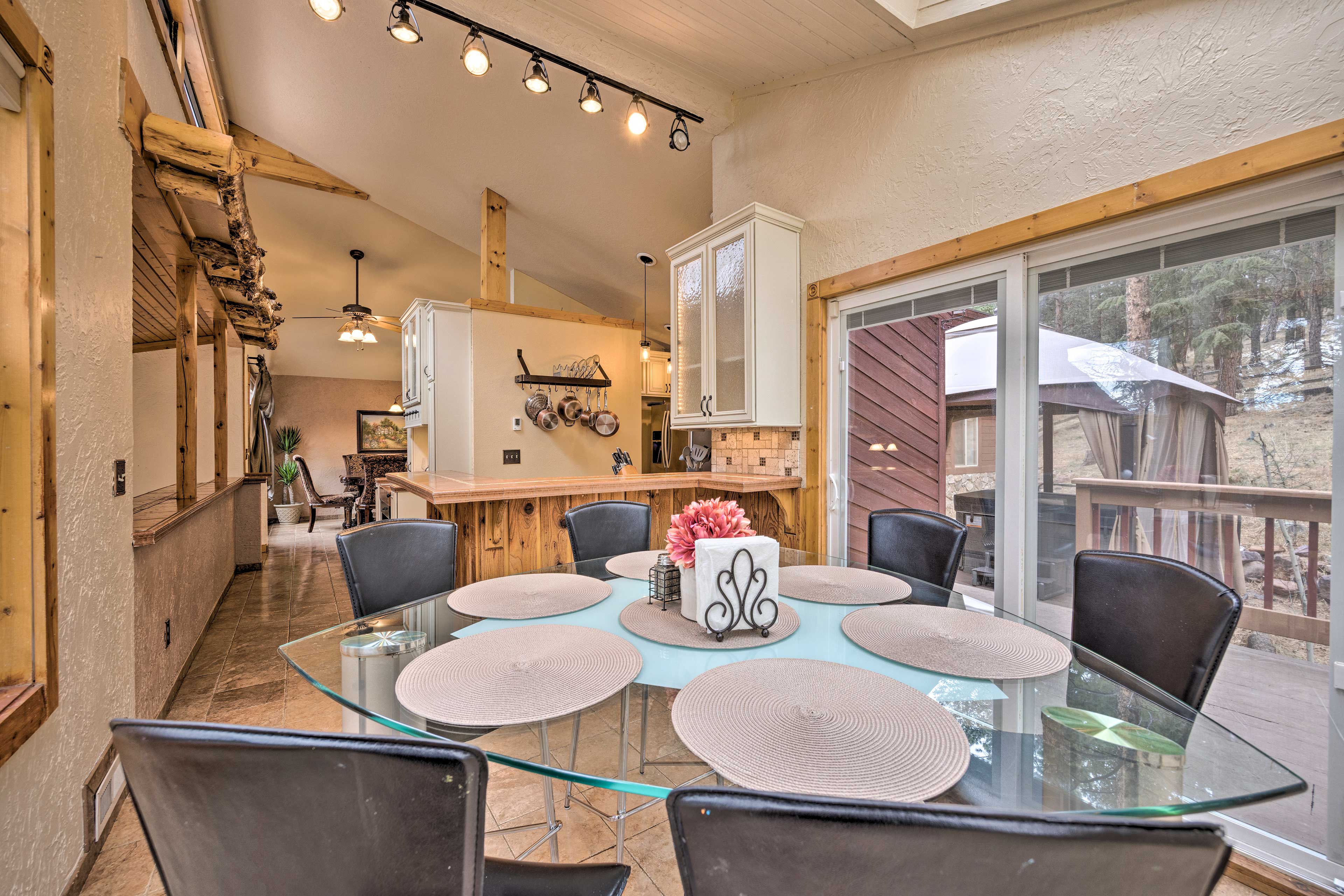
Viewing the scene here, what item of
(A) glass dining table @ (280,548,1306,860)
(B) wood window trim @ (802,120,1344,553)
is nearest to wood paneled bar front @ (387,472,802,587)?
(B) wood window trim @ (802,120,1344,553)

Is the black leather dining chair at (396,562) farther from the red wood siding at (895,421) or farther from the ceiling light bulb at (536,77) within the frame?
the ceiling light bulb at (536,77)

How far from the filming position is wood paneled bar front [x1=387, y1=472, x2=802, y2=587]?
2627 millimetres

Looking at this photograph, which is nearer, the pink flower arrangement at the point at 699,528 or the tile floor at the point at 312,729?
the tile floor at the point at 312,729

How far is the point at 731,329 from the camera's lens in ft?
9.75

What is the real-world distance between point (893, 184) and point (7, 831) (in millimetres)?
3391

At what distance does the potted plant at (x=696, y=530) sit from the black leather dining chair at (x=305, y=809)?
73cm

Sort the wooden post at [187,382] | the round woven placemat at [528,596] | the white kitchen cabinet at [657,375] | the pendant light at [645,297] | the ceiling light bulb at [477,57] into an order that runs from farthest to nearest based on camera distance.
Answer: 1. the white kitchen cabinet at [657,375]
2. the pendant light at [645,297]
3. the wooden post at [187,382]
4. the ceiling light bulb at [477,57]
5. the round woven placemat at [528,596]

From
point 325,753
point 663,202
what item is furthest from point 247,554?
point 325,753

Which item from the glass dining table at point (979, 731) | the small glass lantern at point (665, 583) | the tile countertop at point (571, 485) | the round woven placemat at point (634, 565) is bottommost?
the glass dining table at point (979, 731)

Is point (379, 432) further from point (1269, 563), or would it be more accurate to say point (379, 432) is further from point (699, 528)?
point (1269, 563)

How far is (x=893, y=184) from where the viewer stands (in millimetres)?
2494

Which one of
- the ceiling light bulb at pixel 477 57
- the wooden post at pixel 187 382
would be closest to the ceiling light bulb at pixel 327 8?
the ceiling light bulb at pixel 477 57

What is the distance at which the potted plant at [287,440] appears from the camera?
353 inches

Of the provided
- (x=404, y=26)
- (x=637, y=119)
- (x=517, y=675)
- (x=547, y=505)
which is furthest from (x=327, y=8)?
(x=517, y=675)
